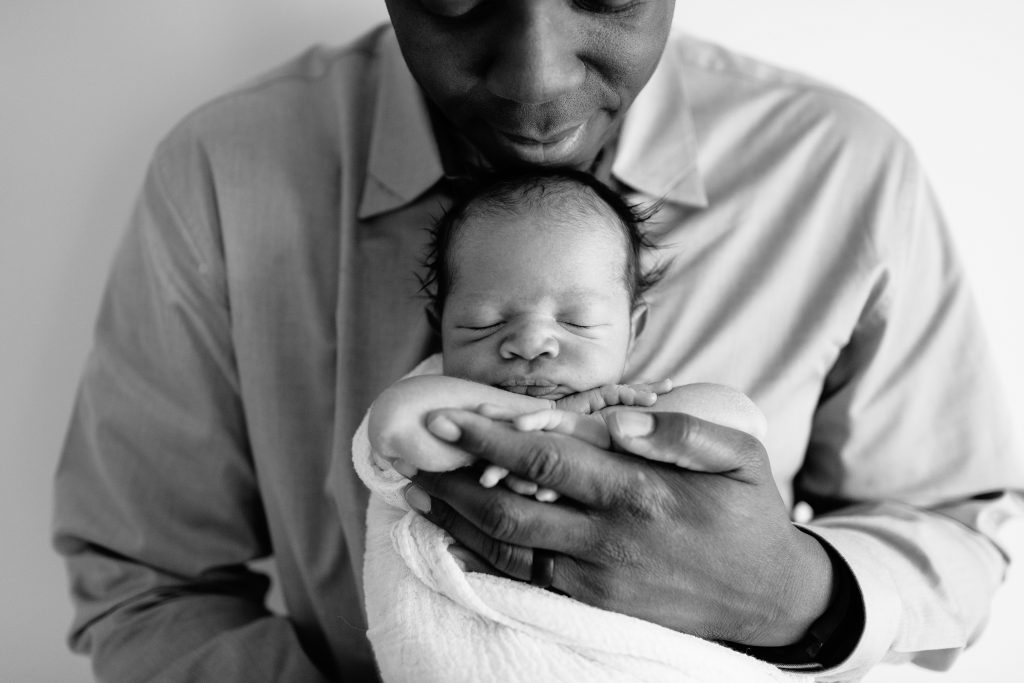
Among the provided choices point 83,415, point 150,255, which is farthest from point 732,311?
point 83,415

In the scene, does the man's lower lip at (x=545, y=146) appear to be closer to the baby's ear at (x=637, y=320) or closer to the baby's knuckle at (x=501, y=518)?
the baby's ear at (x=637, y=320)

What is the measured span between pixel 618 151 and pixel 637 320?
0.33m

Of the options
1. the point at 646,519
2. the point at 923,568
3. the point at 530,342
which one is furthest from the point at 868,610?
the point at 530,342

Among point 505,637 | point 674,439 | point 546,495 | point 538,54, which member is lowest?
point 505,637

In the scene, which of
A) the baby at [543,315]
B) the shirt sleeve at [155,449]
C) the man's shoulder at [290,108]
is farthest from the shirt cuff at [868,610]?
the man's shoulder at [290,108]

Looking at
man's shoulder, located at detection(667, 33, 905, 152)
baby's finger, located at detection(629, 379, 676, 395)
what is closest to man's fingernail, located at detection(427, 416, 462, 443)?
baby's finger, located at detection(629, 379, 676, 395)

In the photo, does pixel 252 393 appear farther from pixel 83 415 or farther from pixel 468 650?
pixel 468 650

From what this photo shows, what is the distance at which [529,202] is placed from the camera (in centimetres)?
122

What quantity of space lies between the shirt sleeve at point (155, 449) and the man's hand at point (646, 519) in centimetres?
60

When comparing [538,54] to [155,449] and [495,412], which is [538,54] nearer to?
[495,412]

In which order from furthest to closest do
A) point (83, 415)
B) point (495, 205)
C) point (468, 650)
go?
point (83, 415) < point (495, 205) < point (468, 650)

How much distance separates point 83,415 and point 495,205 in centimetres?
89

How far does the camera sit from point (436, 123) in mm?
1627

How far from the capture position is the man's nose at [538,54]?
1186 millimetres
